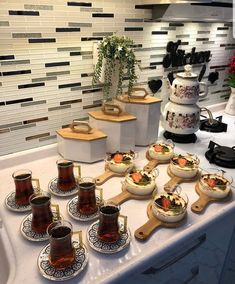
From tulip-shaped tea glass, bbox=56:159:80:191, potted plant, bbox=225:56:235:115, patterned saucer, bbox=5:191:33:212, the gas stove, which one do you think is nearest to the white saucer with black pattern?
patterned saucer, bbox=5:191:33:212

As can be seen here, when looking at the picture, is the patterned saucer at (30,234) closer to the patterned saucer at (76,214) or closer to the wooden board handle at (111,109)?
the patterned saucer at (76,214)

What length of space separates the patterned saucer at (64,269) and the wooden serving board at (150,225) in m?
0.16

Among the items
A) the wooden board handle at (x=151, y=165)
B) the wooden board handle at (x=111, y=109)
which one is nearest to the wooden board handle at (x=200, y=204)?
the wooden board handle at (x=151, y=165)

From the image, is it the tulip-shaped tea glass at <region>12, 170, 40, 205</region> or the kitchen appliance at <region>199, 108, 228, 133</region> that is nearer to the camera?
the tulip-shaped tea glass at <region>12, 170, 40, 205</region>

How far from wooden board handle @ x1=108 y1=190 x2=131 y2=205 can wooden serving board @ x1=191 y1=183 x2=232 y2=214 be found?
0.21m

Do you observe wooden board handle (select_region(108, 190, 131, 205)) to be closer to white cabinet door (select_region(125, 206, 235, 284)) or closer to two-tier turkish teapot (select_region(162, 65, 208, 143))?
white cabinet door (select_region(125, 206, 235, 284))

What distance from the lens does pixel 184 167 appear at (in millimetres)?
Answer: 1014

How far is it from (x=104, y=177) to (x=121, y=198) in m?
0.14

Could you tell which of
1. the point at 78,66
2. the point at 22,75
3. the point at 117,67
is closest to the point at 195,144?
the point at 117,67

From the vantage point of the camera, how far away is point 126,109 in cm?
118

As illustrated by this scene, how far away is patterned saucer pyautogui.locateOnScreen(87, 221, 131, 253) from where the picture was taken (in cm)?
69

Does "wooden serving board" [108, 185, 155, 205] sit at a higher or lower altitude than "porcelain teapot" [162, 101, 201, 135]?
lower

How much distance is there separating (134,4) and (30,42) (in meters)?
0.52

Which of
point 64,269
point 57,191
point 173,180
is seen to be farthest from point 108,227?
point 173,180
